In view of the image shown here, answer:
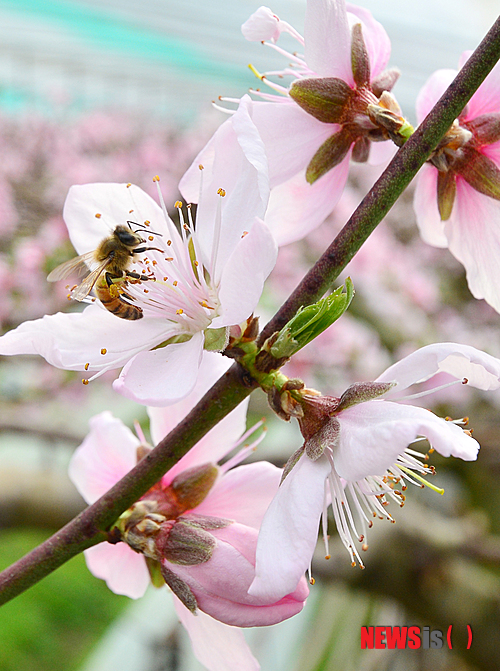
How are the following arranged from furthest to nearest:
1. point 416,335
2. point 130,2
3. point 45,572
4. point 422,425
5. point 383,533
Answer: point 130,2
point 416,335
point 383,533
point 45,572
point 422,425

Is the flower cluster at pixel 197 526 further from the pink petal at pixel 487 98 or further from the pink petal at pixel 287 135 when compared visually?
the pink petal at pixel 487 98

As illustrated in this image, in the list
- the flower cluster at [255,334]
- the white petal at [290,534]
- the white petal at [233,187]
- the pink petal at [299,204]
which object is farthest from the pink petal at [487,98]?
the white petal at [290,534]

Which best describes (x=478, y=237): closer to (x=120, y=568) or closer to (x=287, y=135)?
(x=287, y=135)

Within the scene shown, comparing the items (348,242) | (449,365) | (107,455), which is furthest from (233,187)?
(107,455)

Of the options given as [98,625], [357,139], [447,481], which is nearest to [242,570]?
[357,139]

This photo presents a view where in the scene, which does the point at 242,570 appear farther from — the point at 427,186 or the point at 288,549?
the point at 427,186

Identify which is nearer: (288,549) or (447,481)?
(288,549)
